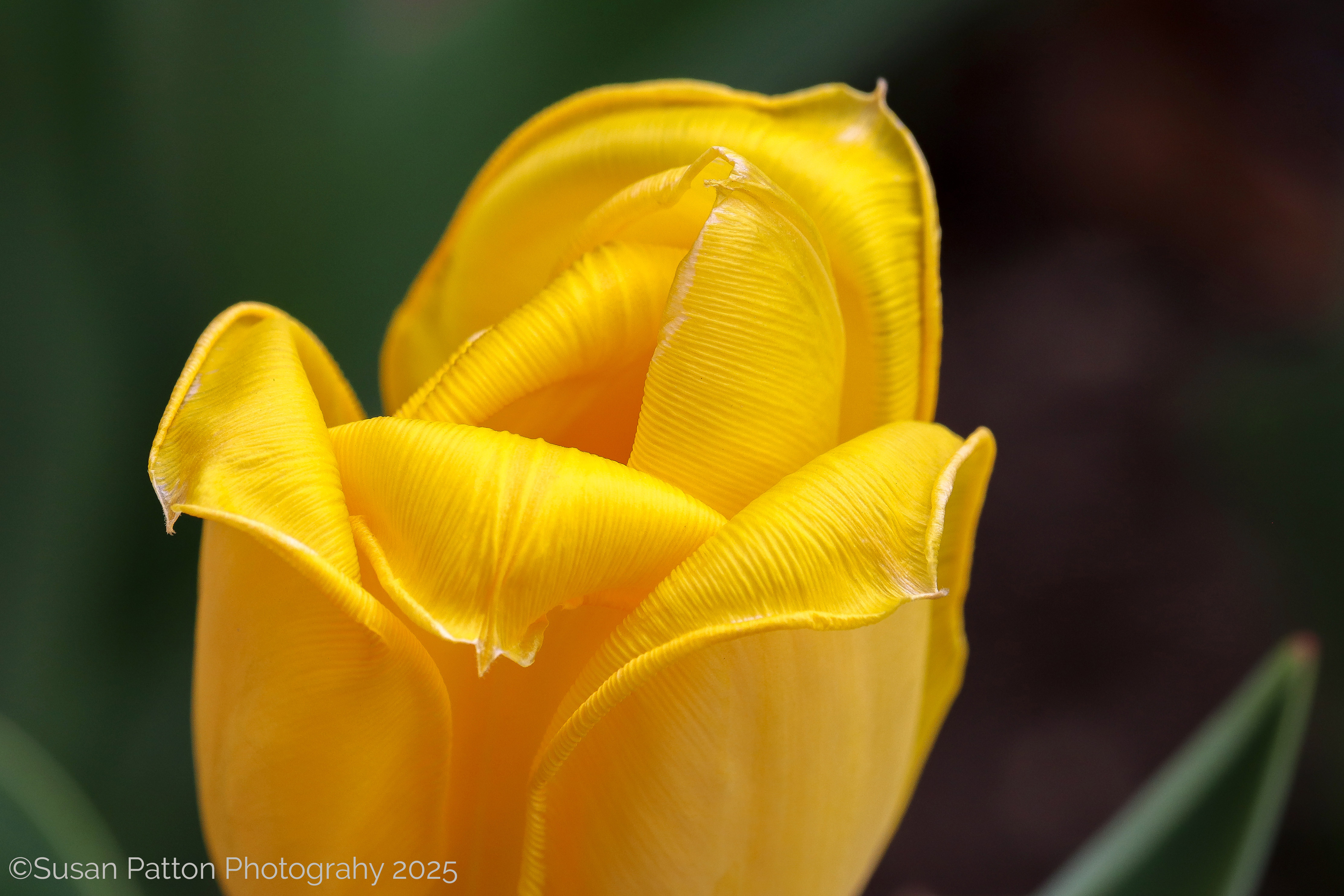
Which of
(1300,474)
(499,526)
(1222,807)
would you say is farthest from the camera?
(1300,474)

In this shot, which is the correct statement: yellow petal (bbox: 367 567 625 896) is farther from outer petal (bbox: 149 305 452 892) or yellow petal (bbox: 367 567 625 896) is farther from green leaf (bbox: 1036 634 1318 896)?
green leaf (bbox: 1036 634 1318 896)

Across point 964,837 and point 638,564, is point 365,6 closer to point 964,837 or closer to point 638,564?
point 638,564

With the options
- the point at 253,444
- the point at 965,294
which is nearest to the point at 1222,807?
the point at 253,444

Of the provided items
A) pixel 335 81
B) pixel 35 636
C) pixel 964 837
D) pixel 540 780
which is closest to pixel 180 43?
pixel 335 81

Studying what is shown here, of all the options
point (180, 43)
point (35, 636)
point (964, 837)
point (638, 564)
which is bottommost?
point (964, 837)

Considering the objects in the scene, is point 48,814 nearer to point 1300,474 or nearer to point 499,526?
point 499,526

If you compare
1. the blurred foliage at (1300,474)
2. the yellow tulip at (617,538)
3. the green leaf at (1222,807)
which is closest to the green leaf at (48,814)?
the yellow tulip at (617,538)

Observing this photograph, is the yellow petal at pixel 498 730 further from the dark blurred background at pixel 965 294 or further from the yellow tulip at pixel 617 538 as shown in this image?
the dark blurred background at pixel 965 294
